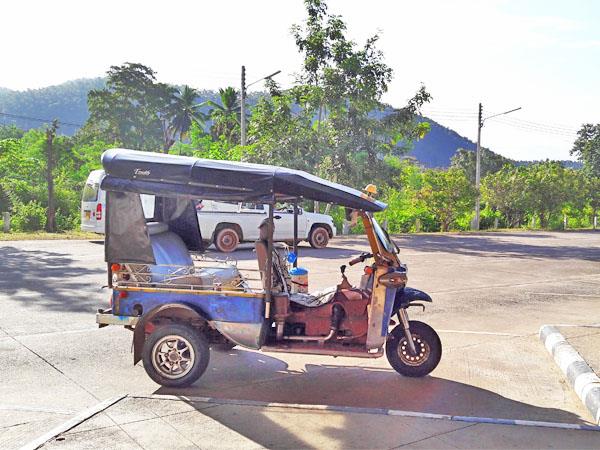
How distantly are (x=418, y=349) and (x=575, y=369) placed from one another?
168 cm

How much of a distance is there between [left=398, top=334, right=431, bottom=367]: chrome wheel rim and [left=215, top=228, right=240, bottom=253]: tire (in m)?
12.6

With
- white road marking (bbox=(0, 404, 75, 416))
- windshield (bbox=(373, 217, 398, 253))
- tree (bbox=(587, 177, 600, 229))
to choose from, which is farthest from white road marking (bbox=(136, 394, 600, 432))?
tree (bbox=(587, 177, 600, 229))

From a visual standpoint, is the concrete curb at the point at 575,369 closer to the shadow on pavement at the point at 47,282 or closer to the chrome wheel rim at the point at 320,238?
the shadow on pavement at the point at 47,282

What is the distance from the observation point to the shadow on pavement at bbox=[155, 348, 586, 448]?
5.78 metres

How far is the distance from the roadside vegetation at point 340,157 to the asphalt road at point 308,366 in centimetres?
1564

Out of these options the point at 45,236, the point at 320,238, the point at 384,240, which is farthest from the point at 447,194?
the point at 384,240

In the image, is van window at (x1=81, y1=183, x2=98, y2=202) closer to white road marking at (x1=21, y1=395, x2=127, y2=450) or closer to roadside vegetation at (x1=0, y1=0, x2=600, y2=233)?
roadside vegetation at (x1=0, y1=0, x2=600, y2=233)

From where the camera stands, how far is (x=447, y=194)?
1475 inches

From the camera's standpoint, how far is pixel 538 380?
7.01 metres

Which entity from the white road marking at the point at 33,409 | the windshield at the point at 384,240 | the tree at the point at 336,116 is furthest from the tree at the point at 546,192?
the white road marking at the point at 33,409

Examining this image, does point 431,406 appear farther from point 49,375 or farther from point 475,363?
point 49,375

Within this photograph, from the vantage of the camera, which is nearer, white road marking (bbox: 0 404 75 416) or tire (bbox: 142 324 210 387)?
white road marking (bbox: 0 404 75 416)

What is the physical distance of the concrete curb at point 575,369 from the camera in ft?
19.8

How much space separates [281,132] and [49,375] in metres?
23.5
